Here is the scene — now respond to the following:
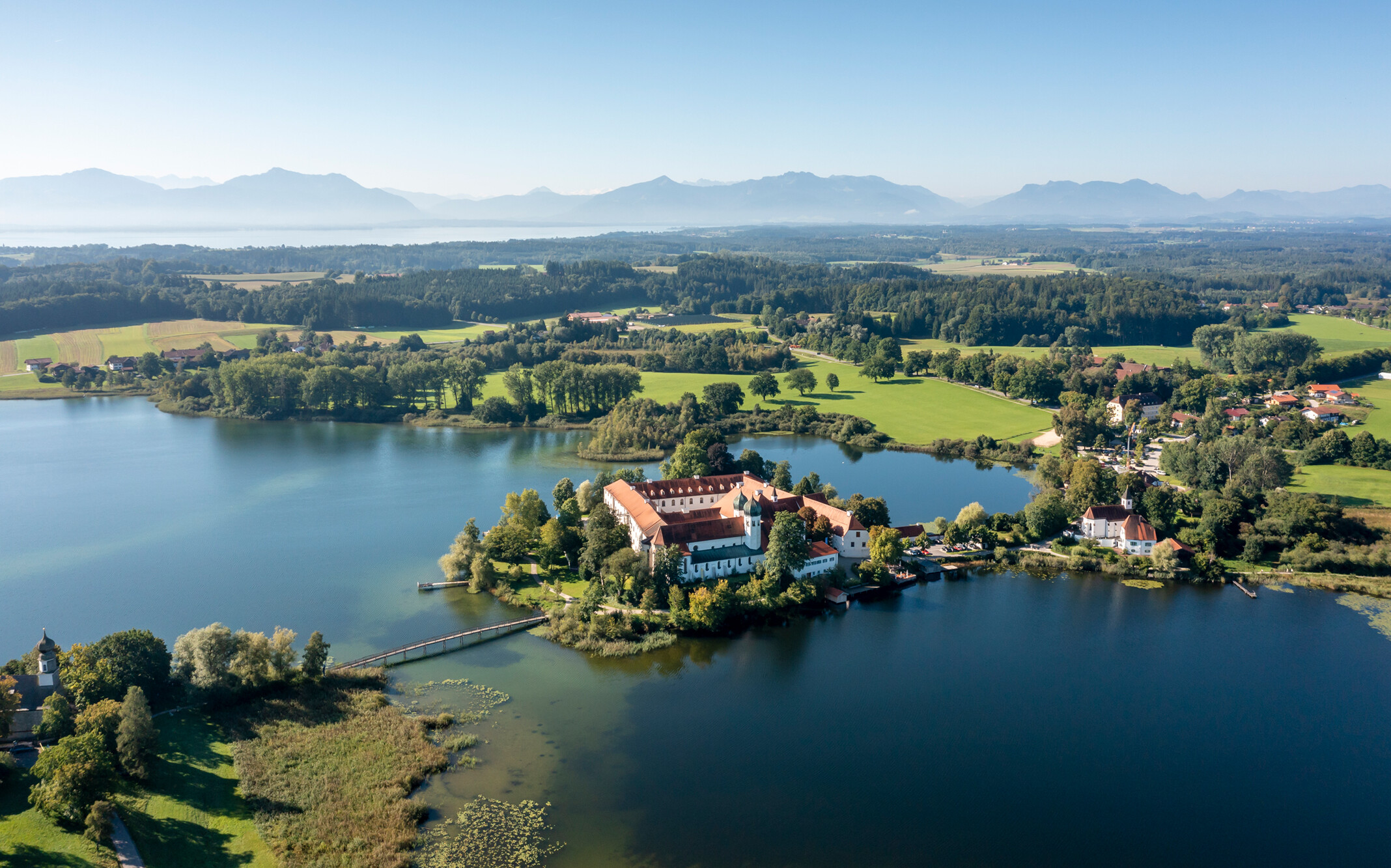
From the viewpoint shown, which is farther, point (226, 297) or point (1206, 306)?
point (1206, 306)

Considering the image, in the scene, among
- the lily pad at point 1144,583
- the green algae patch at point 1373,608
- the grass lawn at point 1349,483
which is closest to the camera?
the green algae patch at point 1373,608

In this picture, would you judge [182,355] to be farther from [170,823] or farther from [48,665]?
[170,823]

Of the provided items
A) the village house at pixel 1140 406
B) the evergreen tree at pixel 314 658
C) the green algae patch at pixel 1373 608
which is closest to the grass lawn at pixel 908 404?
the village house at pixel 1140 406

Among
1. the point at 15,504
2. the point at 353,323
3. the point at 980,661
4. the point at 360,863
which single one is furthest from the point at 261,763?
the point at 353,323

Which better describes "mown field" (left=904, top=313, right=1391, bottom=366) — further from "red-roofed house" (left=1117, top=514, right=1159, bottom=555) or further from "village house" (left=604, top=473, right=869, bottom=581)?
"village house" (left=604, top=473, right=869, bottom=581)

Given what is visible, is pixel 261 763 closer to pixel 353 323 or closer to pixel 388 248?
pixel 353 323

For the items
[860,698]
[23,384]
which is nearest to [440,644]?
[860,698]

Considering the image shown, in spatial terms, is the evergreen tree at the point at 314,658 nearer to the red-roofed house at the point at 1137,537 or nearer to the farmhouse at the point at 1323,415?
the red-roofed house at the point at 1137,537
